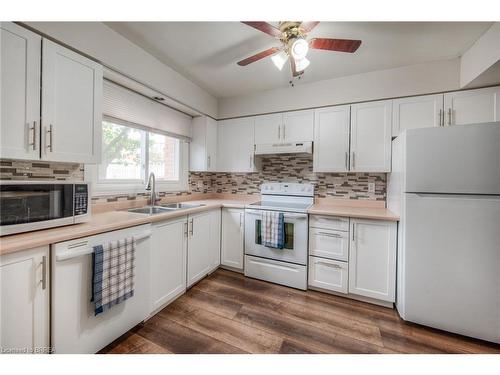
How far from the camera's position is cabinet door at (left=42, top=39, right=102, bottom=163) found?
1.30m

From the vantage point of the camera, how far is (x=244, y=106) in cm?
296

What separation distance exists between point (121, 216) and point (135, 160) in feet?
2.80

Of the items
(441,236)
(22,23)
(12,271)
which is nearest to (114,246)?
(12,271)

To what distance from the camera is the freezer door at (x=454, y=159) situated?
1470 mm

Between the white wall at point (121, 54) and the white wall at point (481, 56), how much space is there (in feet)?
8.94

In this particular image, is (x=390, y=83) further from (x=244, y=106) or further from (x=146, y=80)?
(x=146, y=80)

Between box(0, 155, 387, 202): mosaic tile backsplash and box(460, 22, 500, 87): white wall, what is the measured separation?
3.65 ft

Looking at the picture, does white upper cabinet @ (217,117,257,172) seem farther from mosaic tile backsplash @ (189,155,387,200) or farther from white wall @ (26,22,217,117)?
white wall @ (26,22,217,117)

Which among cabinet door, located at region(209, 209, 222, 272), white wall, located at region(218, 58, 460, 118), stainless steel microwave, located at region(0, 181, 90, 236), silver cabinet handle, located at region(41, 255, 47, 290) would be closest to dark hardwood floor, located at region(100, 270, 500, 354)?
cabinet door, located at region(209, 209, 222, 272)

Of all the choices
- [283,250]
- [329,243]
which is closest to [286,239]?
[283,250]

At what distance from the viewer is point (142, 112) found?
2244mm

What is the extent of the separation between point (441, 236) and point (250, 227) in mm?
1707

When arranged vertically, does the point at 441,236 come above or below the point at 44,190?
below

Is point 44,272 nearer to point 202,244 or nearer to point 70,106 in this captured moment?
point 70,106
